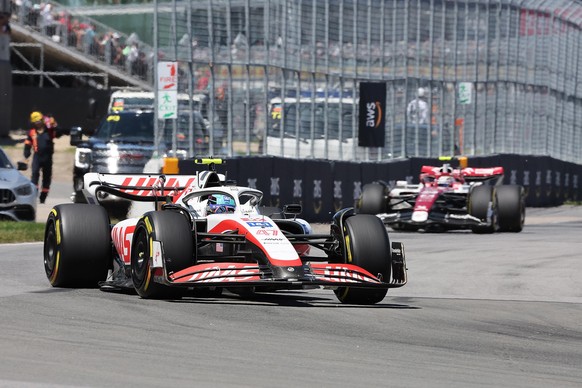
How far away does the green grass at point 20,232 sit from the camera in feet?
61.1

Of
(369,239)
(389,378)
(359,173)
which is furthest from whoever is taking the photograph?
(359,173)

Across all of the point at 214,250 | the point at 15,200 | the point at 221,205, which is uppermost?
the point at 221,205

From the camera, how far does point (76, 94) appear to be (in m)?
41.8

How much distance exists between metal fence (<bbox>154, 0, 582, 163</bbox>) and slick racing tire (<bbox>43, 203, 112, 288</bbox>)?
10.5 m

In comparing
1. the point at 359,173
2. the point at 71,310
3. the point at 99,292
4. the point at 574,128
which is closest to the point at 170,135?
the point at 359,173

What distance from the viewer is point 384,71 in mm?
28312

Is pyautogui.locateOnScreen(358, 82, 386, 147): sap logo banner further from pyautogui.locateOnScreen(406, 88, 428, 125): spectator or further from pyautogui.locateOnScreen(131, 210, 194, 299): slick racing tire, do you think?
pyautogui.locateOnScreen(131, 210, 194, 299): slick racing tire

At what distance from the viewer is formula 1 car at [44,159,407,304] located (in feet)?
37.1

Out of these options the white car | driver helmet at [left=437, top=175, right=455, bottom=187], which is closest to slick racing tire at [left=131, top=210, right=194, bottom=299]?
the white car

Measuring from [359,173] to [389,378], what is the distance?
1880 centimetres

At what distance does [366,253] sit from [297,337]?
2594 mm

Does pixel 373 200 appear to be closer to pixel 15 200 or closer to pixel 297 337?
pixel 15 200

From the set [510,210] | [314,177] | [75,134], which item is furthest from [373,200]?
[75,134]

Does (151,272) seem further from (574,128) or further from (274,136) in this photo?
(574,128)
